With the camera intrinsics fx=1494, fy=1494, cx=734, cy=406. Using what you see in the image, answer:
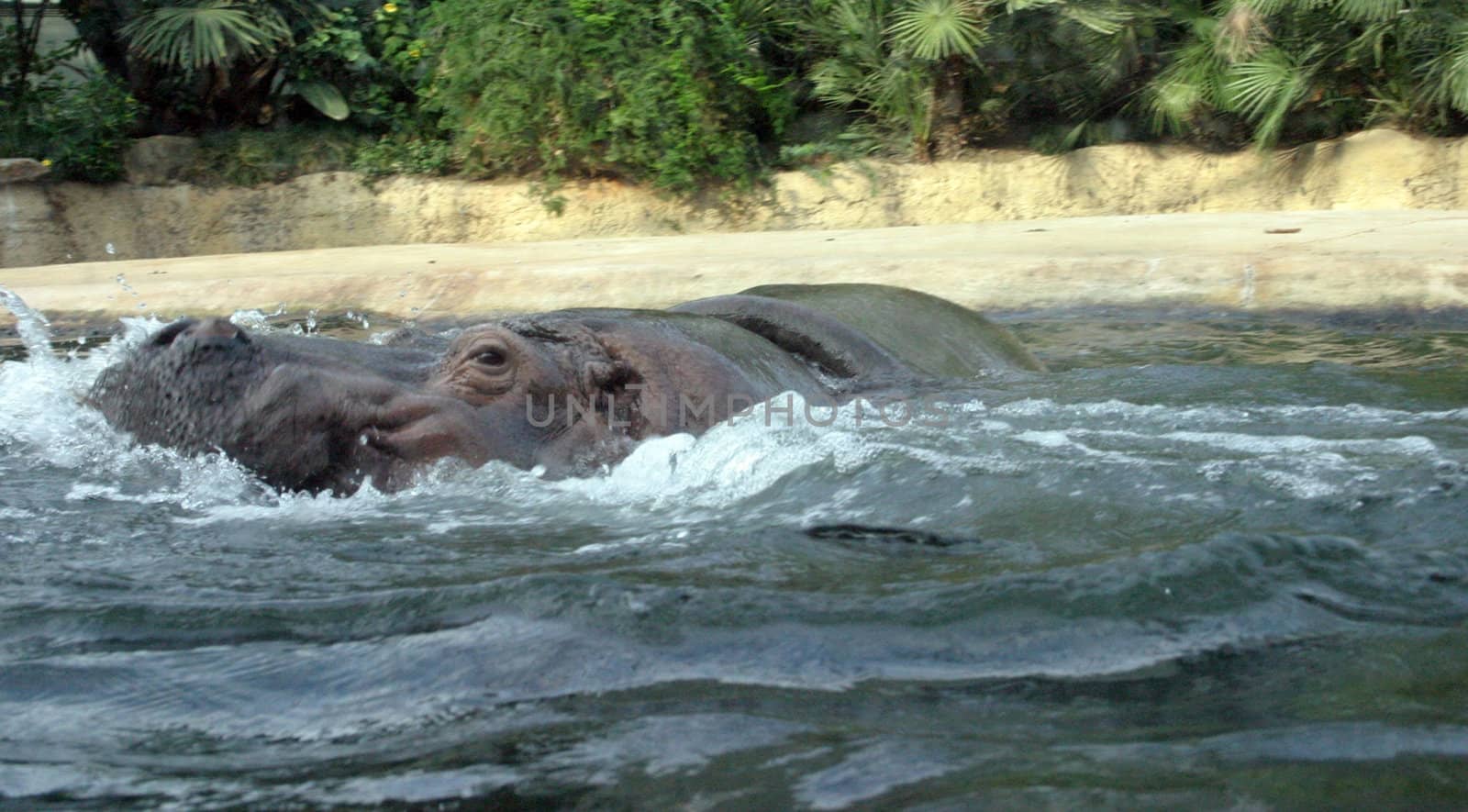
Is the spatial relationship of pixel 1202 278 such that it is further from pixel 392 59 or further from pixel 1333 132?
pixel 392 59

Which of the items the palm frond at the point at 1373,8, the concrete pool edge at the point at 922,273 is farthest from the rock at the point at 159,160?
the palm frond at the point at 1373,8

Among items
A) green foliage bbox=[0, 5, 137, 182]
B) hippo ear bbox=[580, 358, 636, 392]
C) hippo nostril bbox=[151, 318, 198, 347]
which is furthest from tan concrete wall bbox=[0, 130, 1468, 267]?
hippo nostril bbox=[151, 318, 198, 347]

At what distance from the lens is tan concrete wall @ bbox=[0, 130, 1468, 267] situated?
10320 mm

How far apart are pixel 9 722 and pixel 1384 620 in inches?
72.4

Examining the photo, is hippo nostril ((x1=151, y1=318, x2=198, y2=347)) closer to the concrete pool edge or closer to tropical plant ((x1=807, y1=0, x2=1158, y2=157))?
the concrete pool edge

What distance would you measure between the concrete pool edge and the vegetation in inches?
109

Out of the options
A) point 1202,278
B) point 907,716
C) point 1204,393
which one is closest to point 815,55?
point 1202,278

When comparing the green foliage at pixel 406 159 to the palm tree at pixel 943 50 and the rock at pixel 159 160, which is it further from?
the palm tree at pixel 943 50

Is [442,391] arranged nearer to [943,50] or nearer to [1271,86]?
[943,50]

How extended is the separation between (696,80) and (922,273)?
15.5 ft

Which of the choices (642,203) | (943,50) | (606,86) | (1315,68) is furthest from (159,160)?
(1315,68)

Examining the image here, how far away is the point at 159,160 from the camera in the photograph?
1121 centimetres

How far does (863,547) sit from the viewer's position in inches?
101

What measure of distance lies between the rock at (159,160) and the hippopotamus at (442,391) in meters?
8.50
